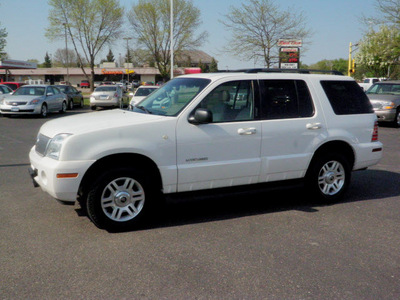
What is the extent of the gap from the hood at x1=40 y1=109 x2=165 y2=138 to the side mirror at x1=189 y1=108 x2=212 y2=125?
381mm

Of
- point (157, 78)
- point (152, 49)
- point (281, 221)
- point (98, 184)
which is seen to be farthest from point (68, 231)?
point (157, 78)

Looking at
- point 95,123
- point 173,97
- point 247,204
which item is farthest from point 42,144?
point 247,204

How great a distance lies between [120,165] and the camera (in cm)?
471

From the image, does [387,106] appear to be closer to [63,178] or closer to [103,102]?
[63,178]

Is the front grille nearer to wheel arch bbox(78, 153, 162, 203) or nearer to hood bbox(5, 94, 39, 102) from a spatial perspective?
wheel arch bbox(78, 153, 162, 203)

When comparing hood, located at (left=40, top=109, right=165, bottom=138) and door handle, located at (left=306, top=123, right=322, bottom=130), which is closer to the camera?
hood, located at (left=40, top=109, right=165, bottom=138)

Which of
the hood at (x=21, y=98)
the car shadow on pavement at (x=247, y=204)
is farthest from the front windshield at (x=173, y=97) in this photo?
the hood at (x=21, y=98)

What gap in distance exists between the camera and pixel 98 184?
180 inches

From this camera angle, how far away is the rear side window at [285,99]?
546cm

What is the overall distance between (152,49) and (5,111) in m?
36.0

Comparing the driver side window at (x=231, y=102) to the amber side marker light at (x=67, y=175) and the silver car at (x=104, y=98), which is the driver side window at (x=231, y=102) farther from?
the silver car at (x=104, y=98)

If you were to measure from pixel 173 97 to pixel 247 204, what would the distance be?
1.85 metres

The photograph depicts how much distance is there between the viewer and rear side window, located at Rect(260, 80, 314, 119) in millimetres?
5461

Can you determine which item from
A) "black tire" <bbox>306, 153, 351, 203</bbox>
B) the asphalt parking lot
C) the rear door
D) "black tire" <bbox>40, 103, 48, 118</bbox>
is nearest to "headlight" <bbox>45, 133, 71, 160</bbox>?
the asphalt parking lot
